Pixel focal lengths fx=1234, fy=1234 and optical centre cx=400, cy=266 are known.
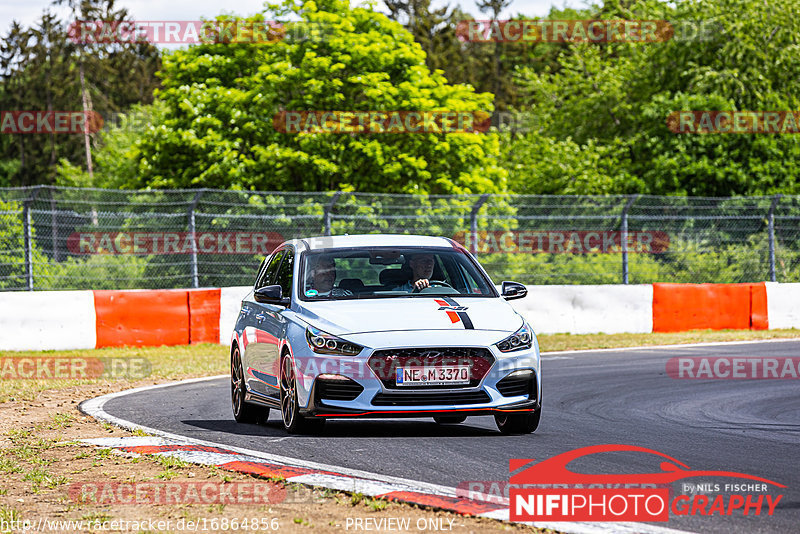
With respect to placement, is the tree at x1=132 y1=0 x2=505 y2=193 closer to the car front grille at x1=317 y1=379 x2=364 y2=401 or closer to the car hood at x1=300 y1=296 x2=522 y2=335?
the car hood at x1=300 y1=296 x2=522 y2=335

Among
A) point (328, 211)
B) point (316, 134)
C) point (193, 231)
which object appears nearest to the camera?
point (193, 231)

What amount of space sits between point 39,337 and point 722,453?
1334cm

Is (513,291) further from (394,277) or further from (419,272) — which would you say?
(394,277)

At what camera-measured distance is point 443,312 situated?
29.6 ft

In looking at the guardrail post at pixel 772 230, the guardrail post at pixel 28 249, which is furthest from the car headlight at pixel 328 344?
the guardrail post at pixel 772 230

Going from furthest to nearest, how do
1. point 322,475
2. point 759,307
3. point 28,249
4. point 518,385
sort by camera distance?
point 759,307 → point 28,249 → point 518,385 → point 322,475

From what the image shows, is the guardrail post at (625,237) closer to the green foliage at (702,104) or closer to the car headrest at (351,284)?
the car headrest at (351,284)

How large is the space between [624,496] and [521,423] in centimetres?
278

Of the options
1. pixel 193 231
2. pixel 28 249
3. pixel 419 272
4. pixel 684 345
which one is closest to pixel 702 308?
pixel 684 345

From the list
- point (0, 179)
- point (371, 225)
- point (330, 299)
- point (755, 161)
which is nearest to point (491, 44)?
point (0, 179)

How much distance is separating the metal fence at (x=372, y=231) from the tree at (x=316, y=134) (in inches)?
521

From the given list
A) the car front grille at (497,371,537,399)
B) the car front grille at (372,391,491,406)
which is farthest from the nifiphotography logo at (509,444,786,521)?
the car front grille at (497,371,537,399)

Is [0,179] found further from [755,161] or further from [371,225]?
[371,225]

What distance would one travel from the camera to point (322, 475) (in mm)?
7188
